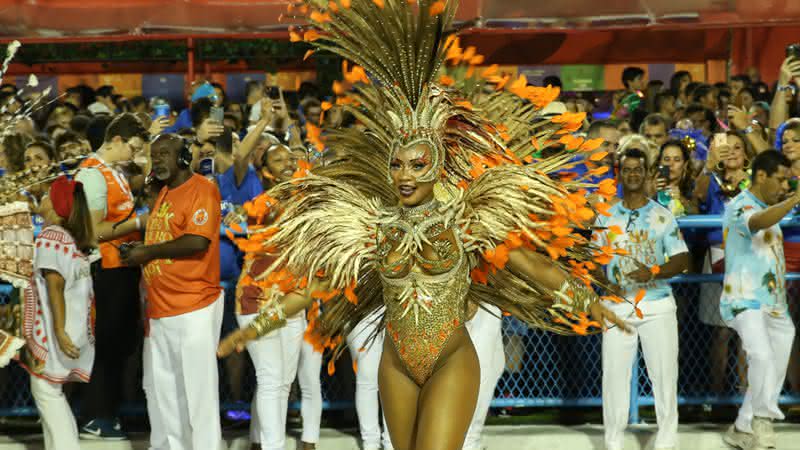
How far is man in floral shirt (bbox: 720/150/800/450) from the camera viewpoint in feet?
26.1

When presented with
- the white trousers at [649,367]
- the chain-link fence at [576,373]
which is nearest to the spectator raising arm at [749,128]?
the chain-link fence at [576,373]

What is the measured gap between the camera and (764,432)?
7.97 meters

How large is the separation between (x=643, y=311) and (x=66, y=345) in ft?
11.7

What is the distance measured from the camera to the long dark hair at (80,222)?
733 centimetres

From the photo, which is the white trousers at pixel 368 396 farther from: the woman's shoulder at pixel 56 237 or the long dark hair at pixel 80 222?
the woman's shoulder at pixel 56 237

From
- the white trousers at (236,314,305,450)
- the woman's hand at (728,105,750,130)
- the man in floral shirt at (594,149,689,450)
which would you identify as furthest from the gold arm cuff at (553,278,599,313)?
the woman's hand at (728,105,750,130)

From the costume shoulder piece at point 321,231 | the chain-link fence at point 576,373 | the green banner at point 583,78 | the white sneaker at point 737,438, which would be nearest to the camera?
the costume shoulder piece at point 321,231

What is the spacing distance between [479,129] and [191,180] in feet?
7.27

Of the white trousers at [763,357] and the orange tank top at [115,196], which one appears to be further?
the white trousers at [763,357]

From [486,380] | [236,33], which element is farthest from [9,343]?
[236,33]

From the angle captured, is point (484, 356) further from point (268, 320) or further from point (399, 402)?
point (268, 320)

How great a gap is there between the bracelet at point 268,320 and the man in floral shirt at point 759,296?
3.61 metres

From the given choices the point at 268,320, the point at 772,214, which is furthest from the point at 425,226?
the point at 772,214

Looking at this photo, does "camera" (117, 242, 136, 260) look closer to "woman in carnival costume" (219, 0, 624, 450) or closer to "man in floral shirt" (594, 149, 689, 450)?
"woman in carnival costume" (219, 0, 624, 450)
